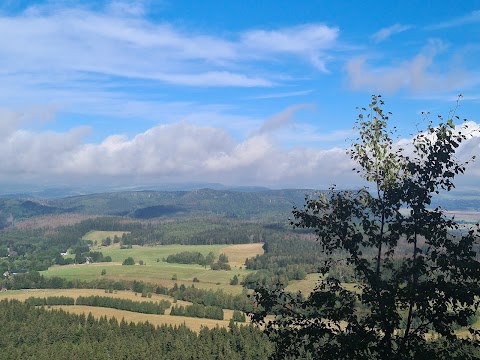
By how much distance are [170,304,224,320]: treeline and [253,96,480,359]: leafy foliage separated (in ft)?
441

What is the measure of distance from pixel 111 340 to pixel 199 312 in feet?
143

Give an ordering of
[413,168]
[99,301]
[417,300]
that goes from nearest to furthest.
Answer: [417,300], [413,168], [99,301]

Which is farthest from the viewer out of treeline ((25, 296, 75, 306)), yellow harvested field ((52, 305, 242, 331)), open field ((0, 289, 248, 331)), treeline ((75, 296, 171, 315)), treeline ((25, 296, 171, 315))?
treeline ((25, 296, 75, 306))

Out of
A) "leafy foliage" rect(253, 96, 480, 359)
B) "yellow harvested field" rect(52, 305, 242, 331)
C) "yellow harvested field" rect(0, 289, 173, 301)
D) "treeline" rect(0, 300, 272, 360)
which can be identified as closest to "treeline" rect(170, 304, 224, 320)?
"yellow harvested field" rect(52, 305, 242, 331)

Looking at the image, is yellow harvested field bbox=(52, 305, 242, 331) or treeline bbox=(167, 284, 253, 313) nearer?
yellow harvested field bbox=(52, 305, 242, 331)

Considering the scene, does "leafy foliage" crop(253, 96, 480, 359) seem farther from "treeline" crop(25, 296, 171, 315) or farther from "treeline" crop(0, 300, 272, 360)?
"treeline" crop(25, 296, 171, 315)

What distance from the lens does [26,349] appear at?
104625 millimetres

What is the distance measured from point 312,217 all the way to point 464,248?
627cm

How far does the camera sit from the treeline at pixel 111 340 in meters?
99.4

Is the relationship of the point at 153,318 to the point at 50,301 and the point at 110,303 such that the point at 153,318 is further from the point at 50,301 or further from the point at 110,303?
the point at 50,301

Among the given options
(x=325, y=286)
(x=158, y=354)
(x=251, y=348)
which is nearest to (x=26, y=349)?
(x=158, y=354)

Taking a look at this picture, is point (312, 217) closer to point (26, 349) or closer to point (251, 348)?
point (251, 348)

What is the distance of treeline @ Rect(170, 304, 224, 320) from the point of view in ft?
484

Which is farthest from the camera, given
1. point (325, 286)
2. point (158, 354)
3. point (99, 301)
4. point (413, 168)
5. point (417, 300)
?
point (99, 301)
